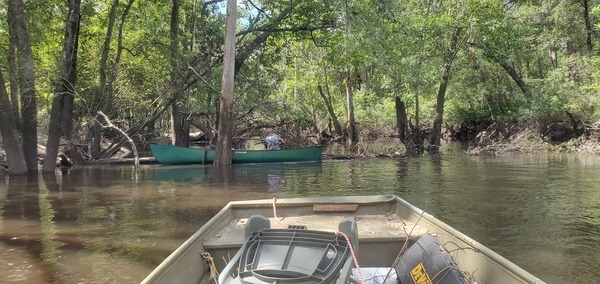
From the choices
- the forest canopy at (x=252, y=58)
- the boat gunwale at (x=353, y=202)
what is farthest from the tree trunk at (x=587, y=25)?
the boat gunwale at (x=353, y=202)

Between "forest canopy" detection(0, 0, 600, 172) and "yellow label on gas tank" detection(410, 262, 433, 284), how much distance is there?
14628 millimetres

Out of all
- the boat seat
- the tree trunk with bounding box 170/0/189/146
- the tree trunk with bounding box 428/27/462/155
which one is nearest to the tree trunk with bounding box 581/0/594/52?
the tree trunk with bounding box 428/27/462/155

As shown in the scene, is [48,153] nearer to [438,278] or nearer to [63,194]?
[63,194]

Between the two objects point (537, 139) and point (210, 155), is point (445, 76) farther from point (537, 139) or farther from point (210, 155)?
point (210, 155)

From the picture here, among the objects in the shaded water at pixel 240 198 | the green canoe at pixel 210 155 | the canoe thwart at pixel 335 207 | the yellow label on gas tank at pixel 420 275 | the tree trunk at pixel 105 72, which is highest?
the tree trunk at pixel 105 72

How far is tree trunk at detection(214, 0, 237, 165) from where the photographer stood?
60.0 feet

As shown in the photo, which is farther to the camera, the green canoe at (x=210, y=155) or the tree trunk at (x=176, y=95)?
the tree trunk at (x=176, y=95)

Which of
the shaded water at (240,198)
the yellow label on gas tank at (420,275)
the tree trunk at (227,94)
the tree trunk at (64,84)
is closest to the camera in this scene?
the yellow label on gas tank at (420,275)

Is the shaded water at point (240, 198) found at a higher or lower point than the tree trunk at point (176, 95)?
lower

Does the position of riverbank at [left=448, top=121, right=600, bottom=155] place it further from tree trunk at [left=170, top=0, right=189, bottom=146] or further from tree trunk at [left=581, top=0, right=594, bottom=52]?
tree trunk at [left=170, top=0, right=189, bottom=146]

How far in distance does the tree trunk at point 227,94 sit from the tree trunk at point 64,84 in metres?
5.40

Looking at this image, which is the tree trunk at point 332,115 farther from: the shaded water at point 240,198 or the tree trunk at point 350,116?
the shaded water at point 240,198

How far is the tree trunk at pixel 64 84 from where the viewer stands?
16.4 meters

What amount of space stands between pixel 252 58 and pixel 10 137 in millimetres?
11329
